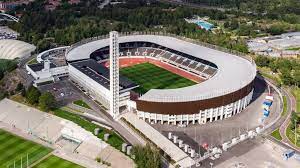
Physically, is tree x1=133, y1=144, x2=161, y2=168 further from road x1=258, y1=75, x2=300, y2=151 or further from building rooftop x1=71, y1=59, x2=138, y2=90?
road x1=258, y1=75, x2=300, y2=151

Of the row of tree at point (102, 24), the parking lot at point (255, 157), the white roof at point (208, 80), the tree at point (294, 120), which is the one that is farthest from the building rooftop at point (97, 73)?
the row of tree at point (102, 24)

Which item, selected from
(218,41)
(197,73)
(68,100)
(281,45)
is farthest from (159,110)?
(281,45)

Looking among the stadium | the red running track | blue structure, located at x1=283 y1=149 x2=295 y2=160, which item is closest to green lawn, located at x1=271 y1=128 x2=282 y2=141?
blue structure, located at x1=283 y1=149 x2=295 y2=160

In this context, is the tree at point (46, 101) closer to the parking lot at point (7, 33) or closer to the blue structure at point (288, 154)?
the blue structure at point (288, 154)

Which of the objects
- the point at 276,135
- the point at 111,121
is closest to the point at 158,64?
the point at 111,121

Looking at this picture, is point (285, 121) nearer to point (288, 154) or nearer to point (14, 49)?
point (288, 154)

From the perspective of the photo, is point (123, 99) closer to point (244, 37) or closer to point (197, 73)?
point (197, 73)
